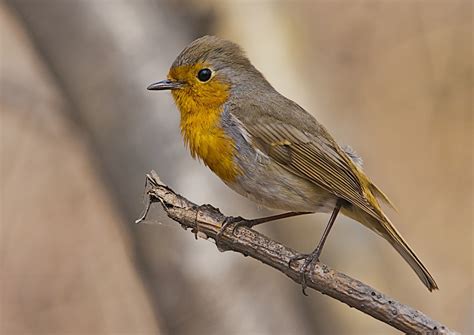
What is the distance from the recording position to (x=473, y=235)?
8.17 m

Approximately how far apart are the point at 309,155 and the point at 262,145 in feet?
0.78

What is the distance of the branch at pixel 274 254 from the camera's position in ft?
10.5

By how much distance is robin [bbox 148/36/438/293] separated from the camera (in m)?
3.96

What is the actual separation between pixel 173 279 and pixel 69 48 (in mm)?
1814

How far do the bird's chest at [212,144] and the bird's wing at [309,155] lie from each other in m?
0.13

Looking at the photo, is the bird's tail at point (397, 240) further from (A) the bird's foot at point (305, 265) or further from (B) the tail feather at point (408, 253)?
(A) the bird's foot at point (305, 265)

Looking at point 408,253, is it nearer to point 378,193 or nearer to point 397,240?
point 397,240

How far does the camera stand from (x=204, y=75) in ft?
14.1

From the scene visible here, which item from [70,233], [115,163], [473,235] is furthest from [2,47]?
[473,235]

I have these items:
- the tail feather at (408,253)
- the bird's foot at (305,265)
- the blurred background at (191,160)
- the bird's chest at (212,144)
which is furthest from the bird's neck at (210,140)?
the tail feather at (408,253)

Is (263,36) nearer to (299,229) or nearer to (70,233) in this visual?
(299,229)

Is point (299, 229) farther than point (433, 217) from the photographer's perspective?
No

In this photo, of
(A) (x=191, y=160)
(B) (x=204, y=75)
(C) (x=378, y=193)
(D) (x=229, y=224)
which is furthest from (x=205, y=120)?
(A) (x=191, y=160)

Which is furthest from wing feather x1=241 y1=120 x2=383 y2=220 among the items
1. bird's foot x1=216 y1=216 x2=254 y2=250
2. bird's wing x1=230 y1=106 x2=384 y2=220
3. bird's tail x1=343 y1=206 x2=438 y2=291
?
bird's foot x1=216 y1=216 x2=254 y2=250
